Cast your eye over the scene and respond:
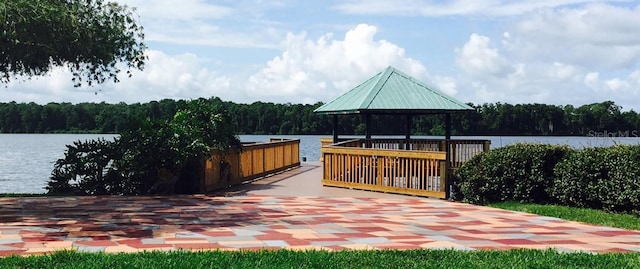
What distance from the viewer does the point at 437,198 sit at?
536 inches

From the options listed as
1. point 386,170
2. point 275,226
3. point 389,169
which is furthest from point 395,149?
point 275,226

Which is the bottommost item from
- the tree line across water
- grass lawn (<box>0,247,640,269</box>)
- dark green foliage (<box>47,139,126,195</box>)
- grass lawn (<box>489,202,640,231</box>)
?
grass lawn (<box>489,202,640,231</box>)

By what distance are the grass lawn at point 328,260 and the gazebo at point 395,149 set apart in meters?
6.81

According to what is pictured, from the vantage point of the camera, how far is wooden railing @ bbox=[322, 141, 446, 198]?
1372cm

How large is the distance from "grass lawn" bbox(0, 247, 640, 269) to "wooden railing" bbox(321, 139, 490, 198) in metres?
6.80

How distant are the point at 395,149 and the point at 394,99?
175 cm

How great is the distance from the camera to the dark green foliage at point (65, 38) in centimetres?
906

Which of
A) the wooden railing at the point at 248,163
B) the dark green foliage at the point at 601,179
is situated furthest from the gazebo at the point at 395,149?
the dark green foliage at the point at 601,179

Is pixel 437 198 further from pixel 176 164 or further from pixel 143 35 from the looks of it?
pixel 143 35

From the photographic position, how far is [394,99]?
18516 mm

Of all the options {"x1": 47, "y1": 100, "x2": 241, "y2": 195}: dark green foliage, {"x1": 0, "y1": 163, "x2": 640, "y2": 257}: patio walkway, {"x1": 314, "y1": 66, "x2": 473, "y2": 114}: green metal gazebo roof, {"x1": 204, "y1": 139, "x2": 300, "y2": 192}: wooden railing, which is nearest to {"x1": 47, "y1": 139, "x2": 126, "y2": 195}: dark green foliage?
{"x1": 47, "y1": 100, "x2": 241, "y2": 195}: dark green foliage

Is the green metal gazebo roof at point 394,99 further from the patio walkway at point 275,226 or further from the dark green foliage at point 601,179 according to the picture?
the dark green foliage at point 601,179

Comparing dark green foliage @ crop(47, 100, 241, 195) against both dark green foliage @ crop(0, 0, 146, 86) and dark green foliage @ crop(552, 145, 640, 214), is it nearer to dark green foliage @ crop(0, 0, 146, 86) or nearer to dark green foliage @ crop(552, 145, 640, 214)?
dark green foliage @ crop(0, 0, 146, 86)

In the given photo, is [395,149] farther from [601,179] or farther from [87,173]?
[87,173]
